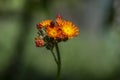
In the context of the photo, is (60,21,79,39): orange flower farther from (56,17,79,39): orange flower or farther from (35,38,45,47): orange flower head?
(35,38,45,47): orange flower head

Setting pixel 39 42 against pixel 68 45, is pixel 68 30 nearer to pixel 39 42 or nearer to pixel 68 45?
pixel 39 42

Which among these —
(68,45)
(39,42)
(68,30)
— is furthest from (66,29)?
(68,45)

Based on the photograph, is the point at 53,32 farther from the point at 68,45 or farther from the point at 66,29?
the point at 68,45

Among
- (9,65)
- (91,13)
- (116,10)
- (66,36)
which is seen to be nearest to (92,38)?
(91,13)

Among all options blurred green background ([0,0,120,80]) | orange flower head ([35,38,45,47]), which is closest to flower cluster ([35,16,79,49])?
orange flower head ([35,38,45,47])

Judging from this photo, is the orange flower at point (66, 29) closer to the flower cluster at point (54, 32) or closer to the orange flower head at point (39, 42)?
the flower cluster at point (54, 32)

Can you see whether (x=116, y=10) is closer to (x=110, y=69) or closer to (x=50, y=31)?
(x=110, y=69)

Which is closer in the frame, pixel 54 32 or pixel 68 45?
pixel 54 32
